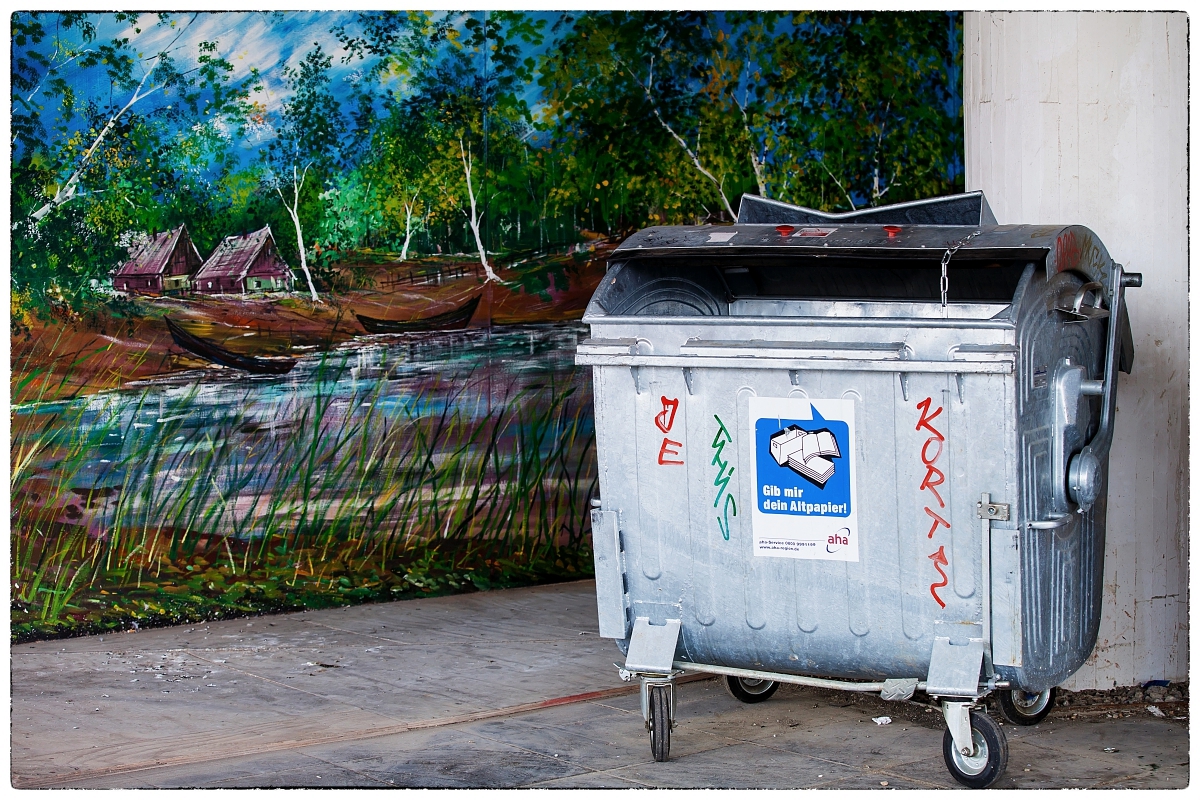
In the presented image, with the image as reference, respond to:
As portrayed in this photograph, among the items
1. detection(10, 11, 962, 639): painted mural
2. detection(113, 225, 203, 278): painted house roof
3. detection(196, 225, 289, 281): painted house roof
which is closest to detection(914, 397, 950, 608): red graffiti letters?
detection(10, 11, 962, 639): painted mural

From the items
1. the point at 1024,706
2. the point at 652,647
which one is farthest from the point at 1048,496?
the point at 652,647

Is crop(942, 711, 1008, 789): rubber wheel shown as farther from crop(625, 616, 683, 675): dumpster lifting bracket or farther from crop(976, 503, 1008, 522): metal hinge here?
crop(625, 616, 683, 675): dumpster lifting bracket

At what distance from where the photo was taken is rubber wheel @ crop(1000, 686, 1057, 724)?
5309 millimetres

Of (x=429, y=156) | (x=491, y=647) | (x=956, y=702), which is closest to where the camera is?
(x=956, y=702)

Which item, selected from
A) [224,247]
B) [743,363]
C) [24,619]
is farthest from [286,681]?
[743,363]

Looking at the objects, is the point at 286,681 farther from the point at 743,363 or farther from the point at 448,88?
the point at 448,88

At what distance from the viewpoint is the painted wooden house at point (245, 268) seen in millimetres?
7176

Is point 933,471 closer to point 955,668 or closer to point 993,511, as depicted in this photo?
point 993,511

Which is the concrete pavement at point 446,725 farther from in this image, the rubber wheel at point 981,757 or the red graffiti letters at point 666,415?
the red graffiti letters at point 666,415

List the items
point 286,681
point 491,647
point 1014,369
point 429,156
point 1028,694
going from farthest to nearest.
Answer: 1. point 429,156
2. point 491,647
3. point 286,681
4. point 1028,694
5. point 1014,369

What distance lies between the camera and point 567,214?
8.01m

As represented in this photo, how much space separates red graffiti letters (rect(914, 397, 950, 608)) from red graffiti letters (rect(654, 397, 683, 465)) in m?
0.78

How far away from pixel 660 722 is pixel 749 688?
842mm

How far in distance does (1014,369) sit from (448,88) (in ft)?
13.9
